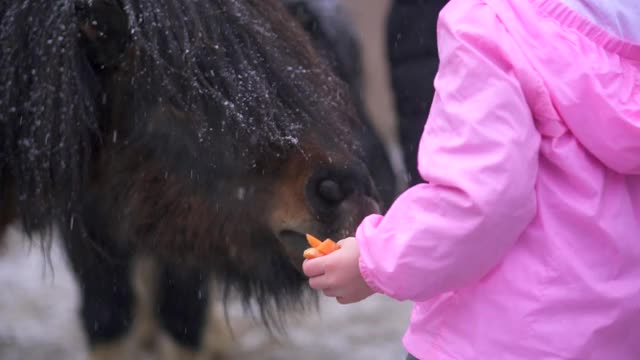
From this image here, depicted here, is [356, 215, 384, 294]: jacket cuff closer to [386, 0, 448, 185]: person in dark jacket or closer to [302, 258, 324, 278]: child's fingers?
[302, 258, 324, 278]: child's fingers

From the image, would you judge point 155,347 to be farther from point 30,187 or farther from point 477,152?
point 477,152

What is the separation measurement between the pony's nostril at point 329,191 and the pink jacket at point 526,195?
594 mm

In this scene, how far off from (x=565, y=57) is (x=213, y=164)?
98 cm

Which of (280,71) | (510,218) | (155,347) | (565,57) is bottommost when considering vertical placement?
(155,347)

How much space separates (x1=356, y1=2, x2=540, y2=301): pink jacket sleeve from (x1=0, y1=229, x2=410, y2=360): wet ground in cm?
226

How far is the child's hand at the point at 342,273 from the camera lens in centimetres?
150

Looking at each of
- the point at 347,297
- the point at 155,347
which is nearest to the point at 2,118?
the point at 347,297

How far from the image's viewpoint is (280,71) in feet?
6.98

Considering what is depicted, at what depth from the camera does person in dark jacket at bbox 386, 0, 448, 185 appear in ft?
9.53

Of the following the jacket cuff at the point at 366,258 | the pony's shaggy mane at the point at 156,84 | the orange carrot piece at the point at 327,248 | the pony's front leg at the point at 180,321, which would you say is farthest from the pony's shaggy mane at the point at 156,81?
the pony's front leg at the point at 180,321

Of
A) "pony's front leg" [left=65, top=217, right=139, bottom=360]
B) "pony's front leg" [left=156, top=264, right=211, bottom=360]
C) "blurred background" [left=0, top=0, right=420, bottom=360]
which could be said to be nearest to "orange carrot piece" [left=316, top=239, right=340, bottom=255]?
"pony's front leg" [left=65, top=217, right=139, bottom=360]

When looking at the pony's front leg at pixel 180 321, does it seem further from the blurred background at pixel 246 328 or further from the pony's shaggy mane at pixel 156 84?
the pony's shaggy mane at pixel 156 84

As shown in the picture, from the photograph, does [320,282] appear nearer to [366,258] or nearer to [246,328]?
[366,258]

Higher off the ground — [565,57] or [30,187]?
[565,57]
